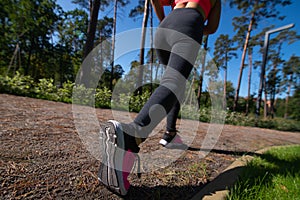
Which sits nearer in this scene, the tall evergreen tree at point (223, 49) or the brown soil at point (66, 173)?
the brown soil at point (66, 173)

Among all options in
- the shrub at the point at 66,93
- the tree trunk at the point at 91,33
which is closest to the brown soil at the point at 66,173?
the shrub at the point at 66,93

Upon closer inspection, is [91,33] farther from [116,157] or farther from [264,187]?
[264,187]

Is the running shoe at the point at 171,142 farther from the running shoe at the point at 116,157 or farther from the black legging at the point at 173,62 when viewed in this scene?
the running shoe at the point at 116,157

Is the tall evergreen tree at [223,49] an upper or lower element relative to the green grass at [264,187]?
upper

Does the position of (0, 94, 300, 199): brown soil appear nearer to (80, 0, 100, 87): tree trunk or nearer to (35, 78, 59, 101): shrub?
(35, 78, 59, 101): shrub

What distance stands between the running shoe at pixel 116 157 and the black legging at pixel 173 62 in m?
0.08

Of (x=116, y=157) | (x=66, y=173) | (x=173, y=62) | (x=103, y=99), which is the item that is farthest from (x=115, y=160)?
(x=103, y=99)

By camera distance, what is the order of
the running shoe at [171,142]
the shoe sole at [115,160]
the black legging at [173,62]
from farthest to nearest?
1. the running shoe at [171,142]
2. the black legging at [173,62]
3. the shoe sole at [115,160]

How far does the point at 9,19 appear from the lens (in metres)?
16.3

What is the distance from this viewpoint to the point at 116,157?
0.63 metres

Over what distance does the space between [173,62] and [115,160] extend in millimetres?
536

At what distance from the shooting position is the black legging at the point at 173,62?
733 millimetres

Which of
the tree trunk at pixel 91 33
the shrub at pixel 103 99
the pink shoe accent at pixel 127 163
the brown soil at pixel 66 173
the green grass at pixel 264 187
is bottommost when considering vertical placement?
the green grass at pixel 264 187

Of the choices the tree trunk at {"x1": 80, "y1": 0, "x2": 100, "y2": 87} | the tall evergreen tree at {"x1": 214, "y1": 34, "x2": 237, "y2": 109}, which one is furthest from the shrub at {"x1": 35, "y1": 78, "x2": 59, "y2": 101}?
the tall evergreen tree at {"x1": 214, "y1": 34, "x2": 237, "y2": 109}
